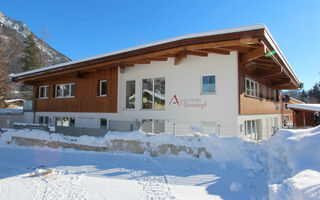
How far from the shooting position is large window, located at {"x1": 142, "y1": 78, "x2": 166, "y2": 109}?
33.8 feet

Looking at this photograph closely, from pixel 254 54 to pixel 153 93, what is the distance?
17.9 ft

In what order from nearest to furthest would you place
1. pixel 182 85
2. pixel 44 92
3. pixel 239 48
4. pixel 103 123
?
pixel 239 48, pixel 182 85, pixel 103 123, pixel 44 92

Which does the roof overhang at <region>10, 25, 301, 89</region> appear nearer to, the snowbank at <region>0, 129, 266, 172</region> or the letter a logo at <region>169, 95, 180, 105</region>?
the letter a logo at <region>169, 95, 180, 105</region>

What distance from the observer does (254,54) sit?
26.0ft

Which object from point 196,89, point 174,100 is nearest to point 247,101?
point 196,89

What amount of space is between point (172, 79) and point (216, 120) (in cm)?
313

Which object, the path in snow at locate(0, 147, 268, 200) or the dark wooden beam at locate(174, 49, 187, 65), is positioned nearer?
the path in snow at locate(0, 147, 268, 200)

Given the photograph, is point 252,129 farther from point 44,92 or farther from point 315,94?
point 315,94

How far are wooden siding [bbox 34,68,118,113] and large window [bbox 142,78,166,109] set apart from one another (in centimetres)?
199

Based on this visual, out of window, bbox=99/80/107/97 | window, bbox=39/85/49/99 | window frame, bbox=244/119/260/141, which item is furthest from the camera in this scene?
window, bbox=39/85/49/99

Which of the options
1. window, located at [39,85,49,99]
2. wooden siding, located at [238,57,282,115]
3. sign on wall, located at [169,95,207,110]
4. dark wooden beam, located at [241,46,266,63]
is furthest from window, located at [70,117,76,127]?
dark wooden beam, located at [241,46,266,63]

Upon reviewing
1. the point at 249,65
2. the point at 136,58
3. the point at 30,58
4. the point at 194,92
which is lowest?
the point at 194,92

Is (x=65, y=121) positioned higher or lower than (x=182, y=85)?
lower

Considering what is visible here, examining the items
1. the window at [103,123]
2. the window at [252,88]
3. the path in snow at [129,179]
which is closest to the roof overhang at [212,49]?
the window at [252,88]
